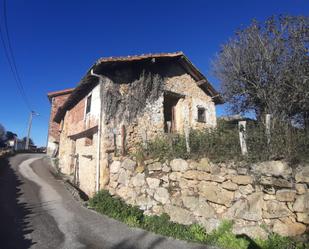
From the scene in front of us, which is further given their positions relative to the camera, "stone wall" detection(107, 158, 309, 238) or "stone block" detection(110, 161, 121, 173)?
"stone block" detection(110, 161, 121, 173)

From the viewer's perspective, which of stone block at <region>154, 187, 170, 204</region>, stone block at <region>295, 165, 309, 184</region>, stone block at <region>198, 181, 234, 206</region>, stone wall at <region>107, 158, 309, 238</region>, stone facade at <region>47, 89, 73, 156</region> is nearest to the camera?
stone block at <region>295, 165, 309, 184</region>

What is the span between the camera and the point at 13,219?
6.73 meters

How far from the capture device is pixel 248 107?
10734 millimetres

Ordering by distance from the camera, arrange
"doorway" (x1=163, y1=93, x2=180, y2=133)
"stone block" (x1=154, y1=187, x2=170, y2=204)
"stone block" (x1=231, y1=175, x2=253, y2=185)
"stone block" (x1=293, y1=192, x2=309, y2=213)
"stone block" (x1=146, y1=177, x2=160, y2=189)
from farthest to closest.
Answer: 1. "doorway" (x1=163, y1=93, x2=180, y2=133)
2. "stone block" (x1=146, y1=177, x2=160, y2=189)
3. "stone block" (x1=154, y1=187, x2=170, y2=204)
4. "stone block" (x1=231, y1=175, x2=253, y2=185)
5. "stone block" (x1=293, y1=192, x2=309, y2=213)

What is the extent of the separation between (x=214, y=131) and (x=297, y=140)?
2493mm

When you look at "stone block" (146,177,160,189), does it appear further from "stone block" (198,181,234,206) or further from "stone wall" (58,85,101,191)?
"stone wall" (58,85,101,191)

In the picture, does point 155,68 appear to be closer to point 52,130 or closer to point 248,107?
point 248,107

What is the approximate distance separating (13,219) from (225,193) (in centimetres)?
577

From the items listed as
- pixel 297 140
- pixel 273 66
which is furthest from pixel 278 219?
pixel 273 66

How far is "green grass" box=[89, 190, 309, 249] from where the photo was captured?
5.12 meters

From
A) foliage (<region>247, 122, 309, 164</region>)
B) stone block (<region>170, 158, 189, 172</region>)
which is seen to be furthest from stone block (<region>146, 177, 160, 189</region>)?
foliage (<region>247, 122, 309, 164</region>)

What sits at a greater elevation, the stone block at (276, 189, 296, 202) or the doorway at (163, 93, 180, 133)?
the doorway at (163, 93, 180, 133)

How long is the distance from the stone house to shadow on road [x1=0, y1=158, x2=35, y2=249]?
267 cm

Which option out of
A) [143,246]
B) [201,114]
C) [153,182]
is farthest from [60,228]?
[201,114]
